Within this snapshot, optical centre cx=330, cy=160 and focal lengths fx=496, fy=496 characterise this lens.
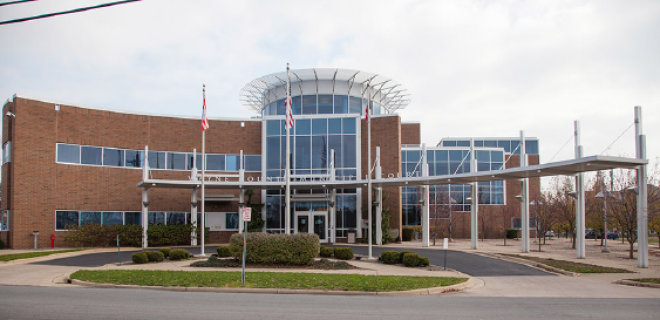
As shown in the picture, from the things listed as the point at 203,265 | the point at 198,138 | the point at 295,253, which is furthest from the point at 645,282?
the point at 198,138

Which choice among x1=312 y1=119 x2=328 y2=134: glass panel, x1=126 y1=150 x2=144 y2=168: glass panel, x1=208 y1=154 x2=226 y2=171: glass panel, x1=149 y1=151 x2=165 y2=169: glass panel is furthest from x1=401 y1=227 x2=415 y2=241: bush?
x1=126 y1=150 x2=144 y2=168: glass panel

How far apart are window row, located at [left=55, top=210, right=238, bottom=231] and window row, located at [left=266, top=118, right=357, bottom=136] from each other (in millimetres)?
7248

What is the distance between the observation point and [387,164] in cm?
3862

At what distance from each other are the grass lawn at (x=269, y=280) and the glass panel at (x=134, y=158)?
60.8ft

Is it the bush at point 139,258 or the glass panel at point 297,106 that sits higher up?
the glass panel at point 297,106

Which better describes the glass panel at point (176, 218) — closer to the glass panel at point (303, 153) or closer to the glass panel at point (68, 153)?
the glass panel at point (68, 153)

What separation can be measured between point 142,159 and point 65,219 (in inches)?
252

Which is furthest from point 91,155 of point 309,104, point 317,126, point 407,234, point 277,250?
point 407,234

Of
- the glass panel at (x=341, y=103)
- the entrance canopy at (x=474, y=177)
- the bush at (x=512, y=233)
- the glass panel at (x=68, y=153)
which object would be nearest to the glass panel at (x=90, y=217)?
the glass panel at (x=68, y=153)

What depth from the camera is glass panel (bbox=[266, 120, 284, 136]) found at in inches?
1534

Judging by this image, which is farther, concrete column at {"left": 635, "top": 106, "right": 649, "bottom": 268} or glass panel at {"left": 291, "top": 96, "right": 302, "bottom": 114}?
glass panel at {"left": 291, "top": 96, "right": 302, "bottom": 114}

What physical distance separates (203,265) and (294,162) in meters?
17.7

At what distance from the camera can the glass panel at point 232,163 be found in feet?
125

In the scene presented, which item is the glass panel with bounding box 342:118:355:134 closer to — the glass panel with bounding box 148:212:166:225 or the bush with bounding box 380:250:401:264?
the glass panel with bounding box 148:212:166:225
